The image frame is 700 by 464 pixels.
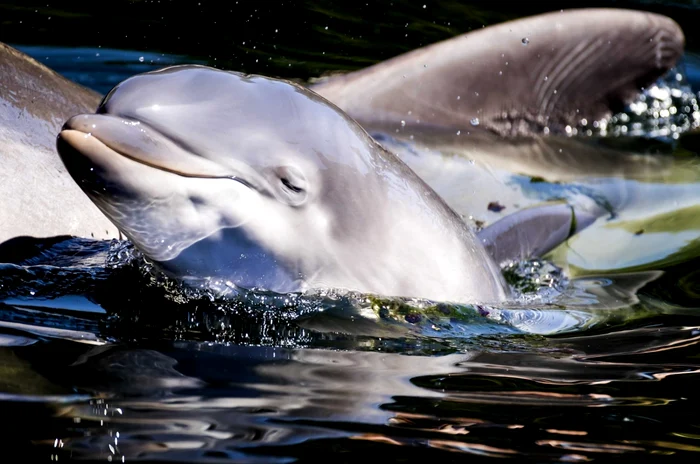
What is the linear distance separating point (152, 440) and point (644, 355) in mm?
2055

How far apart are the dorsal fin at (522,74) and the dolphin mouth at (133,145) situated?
312cm

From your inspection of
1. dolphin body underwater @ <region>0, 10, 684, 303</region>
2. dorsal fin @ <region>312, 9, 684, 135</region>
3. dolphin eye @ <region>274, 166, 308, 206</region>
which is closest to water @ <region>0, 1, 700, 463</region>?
dolphin body underwater @ <region>0, 10, 684, 303</region>

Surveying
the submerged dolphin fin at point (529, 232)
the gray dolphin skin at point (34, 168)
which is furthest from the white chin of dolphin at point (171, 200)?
the submerged dolphin fin at point (529, 232)

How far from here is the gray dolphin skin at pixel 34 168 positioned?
186 inches

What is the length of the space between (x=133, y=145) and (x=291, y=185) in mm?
644

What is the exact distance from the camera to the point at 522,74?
7117 millimetres

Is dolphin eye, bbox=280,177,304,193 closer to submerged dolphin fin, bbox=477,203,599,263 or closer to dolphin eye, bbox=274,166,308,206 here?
dolphin eye, bbox=274,166,308,206

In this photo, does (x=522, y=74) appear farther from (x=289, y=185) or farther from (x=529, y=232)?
(x=289, y=185)

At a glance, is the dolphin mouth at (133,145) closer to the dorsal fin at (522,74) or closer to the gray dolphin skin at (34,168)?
the gray dolphin skin at (34,168)

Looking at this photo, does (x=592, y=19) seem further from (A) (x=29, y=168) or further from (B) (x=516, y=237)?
(A) (x=29, y=168)

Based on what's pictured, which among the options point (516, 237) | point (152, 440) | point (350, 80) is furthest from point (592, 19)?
point (152, 440)

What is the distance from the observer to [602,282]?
5543 mm

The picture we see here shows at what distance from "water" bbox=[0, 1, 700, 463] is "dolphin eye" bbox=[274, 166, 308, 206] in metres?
0.38

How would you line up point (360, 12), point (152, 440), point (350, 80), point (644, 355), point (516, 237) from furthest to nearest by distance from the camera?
point (360, 12)
point (350, 80)
point (516, 237)
point (644, 355)
point (152, 440)
